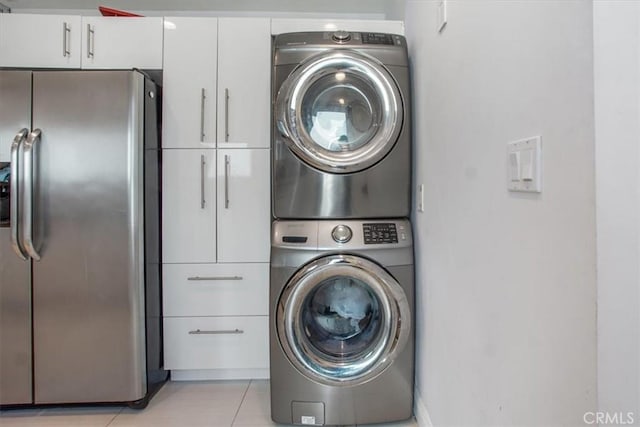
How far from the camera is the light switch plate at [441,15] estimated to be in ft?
4.07

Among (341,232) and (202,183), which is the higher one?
(202,183)

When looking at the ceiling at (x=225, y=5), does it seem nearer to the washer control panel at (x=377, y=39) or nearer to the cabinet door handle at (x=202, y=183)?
the washer control panel at (x=377, y=39)

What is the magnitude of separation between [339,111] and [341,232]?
58 centimetres

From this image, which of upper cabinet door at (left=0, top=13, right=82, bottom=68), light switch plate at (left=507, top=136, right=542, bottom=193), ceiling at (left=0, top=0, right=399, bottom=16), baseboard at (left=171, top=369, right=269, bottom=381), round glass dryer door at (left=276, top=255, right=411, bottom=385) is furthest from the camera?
ceiling at (left=0, top=0, right=399, bottom=16)

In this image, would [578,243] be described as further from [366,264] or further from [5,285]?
[5,285]

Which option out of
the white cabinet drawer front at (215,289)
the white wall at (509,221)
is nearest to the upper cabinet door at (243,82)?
the white cabinet drawer front at (215,289)

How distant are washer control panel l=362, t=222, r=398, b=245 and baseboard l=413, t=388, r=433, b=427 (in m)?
0.75

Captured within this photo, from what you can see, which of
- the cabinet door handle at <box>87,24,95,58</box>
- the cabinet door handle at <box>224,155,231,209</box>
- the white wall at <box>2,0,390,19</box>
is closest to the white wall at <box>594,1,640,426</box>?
the cabinet door handle at <box>224,155,231,209</box>

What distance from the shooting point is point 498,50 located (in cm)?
87

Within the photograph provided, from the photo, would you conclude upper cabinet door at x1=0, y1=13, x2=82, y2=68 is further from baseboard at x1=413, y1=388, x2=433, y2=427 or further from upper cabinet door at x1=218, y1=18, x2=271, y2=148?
baseboard at x1=413, y1=388, x2=433, y2=427

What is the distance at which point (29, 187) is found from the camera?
1.57 m

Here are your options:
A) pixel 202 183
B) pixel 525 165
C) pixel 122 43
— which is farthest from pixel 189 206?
pixel 525 165

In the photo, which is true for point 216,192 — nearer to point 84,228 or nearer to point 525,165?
point 84,228

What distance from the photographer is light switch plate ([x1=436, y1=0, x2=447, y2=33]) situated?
1.24 meters
